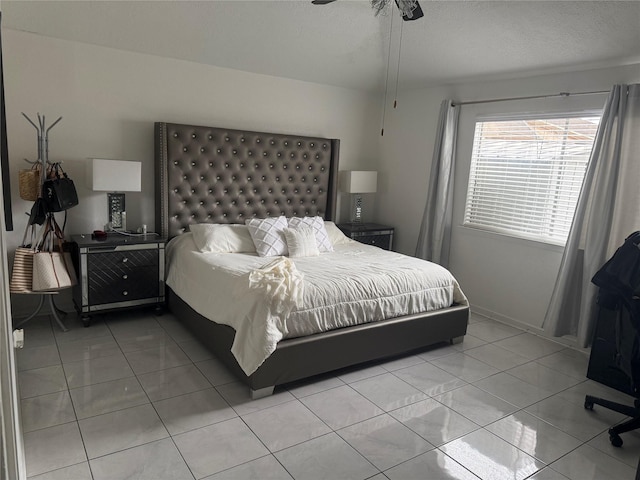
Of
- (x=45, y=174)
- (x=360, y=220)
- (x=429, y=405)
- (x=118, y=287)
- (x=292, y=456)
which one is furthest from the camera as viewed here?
(x=360, y=220)


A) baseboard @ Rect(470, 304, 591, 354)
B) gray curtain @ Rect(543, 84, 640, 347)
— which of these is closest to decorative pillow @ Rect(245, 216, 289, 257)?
baseboard @ Rect(470, 304, 591, 354)

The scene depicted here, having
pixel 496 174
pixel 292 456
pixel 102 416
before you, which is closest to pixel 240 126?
pixel 496 174

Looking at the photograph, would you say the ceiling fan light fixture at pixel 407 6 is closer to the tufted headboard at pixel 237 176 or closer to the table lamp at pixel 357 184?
the tufted headboard at pixel 237 176

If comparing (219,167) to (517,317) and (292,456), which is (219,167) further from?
(517,317)

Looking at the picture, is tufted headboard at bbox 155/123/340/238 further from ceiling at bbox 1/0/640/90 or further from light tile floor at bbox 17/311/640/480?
light tile floor at bbox 17/311/640/480

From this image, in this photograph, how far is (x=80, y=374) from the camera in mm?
2979

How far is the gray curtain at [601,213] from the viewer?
3461 mm

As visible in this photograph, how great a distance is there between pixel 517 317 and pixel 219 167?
324 cm

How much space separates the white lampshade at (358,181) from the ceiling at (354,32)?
1.22 m

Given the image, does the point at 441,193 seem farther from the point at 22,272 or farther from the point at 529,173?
the point at 22,272

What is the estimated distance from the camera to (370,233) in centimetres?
524

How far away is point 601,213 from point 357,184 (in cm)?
248

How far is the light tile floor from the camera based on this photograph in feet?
7.34

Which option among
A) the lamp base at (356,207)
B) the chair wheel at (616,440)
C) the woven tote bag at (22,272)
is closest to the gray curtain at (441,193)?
the lamp base at (356,207)
